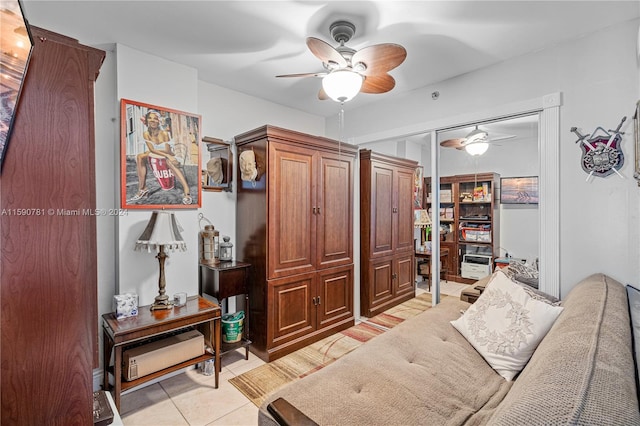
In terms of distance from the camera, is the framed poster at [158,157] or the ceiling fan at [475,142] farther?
the ceiling fan at [475,142]

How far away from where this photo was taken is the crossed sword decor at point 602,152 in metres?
1.95

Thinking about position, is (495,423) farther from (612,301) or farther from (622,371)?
(612,301)

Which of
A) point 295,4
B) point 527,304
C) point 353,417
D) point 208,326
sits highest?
point 295,4

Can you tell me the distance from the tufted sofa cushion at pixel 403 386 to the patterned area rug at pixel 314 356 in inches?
42.0

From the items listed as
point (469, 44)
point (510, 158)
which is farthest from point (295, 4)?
point (510, 158)

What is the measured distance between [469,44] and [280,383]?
120 inches

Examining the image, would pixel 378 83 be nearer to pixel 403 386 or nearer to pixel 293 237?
pixel 293 237

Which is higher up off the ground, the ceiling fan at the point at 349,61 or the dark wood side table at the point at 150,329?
the ceiling fan at the point at 349,61

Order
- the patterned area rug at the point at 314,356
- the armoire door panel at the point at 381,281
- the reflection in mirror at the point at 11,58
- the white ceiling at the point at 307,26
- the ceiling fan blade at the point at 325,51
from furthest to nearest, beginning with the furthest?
the armoire door panel at the point at 381,281 < the patterned area rug at the point at 314,356 < the white ceiling at the point at 307,26 < the ceiling fan blade at the point at 325,51 < the reflection in mirror at the point at 11,58

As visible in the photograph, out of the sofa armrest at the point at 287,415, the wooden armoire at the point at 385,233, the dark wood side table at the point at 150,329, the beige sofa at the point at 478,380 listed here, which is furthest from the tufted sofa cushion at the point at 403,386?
the wooden armoire at the point at 385,233

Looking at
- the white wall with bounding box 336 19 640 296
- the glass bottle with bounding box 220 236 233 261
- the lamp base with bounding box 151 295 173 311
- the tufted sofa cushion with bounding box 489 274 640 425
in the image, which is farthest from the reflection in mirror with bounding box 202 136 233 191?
the tufted sofa cushion with bounding box 489 274 640 425

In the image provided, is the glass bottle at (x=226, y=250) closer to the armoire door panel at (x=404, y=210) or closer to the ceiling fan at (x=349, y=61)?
the ceiling fan at (x=349, y=61)

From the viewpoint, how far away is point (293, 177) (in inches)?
112

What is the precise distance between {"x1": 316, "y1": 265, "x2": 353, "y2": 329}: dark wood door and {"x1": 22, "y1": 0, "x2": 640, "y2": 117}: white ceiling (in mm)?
2106
